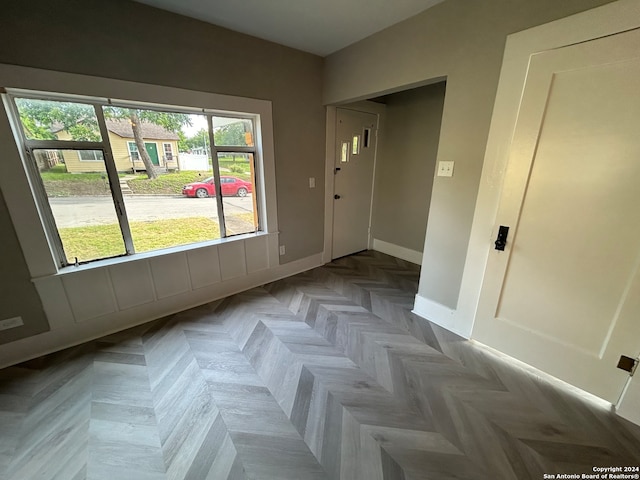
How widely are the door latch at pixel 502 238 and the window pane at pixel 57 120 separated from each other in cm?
317

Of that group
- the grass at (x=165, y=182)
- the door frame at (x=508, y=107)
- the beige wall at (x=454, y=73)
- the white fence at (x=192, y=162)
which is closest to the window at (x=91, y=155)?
the grass at (x=165, y=182)

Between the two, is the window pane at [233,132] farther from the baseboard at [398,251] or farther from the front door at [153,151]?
the baseboard at [398,251]

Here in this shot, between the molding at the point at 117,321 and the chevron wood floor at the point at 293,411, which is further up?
the molding at the point at 117,321

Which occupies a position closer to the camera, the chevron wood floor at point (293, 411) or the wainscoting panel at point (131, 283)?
the chevron wood floor at point (293, 411)

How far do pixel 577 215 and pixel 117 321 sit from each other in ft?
11.6

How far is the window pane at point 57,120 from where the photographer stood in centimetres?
170

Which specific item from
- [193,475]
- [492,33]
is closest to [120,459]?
[193,475]

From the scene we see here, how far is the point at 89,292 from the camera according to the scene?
1997mm

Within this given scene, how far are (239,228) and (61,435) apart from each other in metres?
1.99

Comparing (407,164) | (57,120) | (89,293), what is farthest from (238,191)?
(407,164)

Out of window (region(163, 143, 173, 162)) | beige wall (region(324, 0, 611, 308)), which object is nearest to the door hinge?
beige wall (region(324, 0, 611, 308))

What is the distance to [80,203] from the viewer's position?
194cm

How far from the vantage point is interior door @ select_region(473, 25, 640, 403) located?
1298mm

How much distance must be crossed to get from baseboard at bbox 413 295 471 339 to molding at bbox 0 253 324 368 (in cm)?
174
